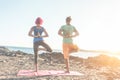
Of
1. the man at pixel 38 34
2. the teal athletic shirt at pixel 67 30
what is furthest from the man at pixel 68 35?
the man at pixel 38 34

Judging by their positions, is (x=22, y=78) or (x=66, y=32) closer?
(x=22, y=78)

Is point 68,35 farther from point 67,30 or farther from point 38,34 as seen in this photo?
point 38,34

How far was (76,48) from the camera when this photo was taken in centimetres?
1734

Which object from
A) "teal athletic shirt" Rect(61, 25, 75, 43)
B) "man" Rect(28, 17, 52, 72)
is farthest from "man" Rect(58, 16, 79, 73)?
"man" Rect(28, 17, 52, 72)

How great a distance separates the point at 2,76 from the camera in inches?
640

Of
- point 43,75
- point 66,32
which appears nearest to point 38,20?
point 66,32

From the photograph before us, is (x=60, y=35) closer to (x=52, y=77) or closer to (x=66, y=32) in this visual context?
(x=66, y=32)

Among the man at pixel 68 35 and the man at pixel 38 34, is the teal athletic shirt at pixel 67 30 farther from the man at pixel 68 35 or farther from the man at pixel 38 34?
the man at pixel 38 34

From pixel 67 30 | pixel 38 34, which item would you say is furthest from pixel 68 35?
pixel 38 34

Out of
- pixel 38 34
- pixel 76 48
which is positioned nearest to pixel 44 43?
pixel 38 34

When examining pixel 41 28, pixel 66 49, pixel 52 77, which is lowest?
pixel 52 77

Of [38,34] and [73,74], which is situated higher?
[38,34]

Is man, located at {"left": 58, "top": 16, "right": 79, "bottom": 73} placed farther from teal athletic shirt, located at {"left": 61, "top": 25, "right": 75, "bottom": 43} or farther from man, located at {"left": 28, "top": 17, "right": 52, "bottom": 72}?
man, located at {"left": 28, "top": 17, "right": 52, "bottom": 72}

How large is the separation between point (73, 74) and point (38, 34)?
8.47 ft
